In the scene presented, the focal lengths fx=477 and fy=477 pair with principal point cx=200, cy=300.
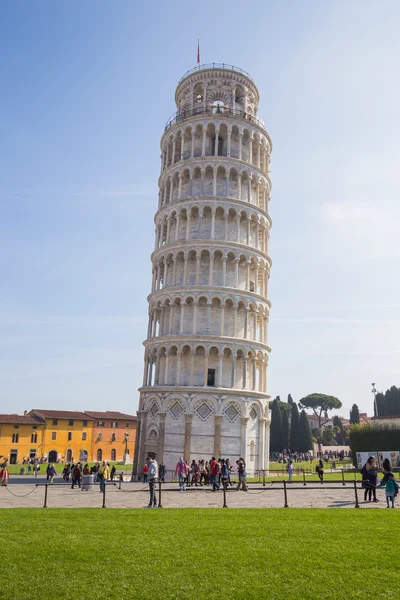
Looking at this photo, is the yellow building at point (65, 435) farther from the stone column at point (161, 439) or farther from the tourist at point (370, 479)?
the tourist at point (370, 479)

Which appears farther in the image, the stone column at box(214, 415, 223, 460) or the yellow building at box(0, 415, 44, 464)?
the yellow building at box(0, 415, 44, 464)

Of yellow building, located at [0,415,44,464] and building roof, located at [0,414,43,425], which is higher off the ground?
building roof, located at [0,414,43,425]

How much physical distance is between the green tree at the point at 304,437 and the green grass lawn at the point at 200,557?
81.7 meters

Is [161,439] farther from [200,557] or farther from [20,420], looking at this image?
[20,420]

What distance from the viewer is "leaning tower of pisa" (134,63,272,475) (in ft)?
137

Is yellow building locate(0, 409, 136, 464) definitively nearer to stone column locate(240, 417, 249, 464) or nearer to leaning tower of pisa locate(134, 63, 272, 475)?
leaning tower of pisa locate(134, 63, 272, 475)

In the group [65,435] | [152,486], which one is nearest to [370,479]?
[152,486]

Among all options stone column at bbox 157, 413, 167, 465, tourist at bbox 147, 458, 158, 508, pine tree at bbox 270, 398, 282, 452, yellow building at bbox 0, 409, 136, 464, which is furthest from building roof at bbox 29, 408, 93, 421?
tourist at bbox 147, 458, 158, 508

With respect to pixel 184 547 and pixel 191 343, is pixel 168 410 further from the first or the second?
pixel 184 547

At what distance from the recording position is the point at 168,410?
4225 centimetres

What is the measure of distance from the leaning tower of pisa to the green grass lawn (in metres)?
25.9

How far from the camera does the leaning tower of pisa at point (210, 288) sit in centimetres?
4166

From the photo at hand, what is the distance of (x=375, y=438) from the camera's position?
176 ft

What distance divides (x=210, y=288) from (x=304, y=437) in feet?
199
